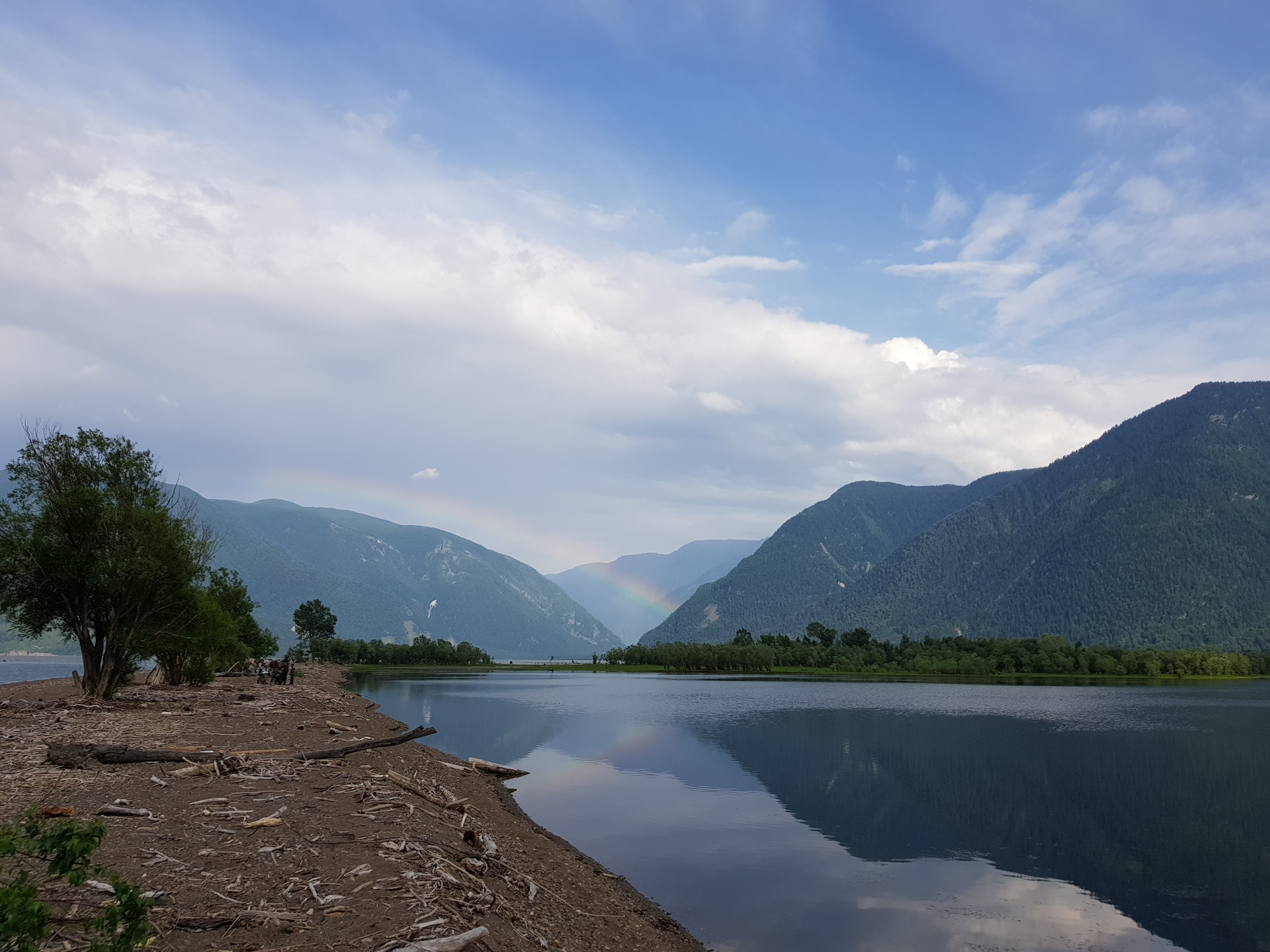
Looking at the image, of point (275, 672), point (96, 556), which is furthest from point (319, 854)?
point (275, 672)

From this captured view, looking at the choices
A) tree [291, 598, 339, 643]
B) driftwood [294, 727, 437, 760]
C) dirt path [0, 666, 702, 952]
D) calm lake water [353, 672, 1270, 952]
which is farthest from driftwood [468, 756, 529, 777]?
tree [291, 598, 339, 643]

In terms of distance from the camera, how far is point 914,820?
1216 inches

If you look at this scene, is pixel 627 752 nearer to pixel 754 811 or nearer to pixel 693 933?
pixel 754 811

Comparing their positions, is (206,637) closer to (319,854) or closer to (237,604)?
(237,604)

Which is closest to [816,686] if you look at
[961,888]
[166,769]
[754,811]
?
[754,811]

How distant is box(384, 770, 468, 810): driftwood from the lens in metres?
21.7

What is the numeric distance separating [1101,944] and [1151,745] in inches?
1683

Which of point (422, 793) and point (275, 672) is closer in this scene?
point (422, 793)

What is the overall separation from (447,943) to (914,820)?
1018 inches

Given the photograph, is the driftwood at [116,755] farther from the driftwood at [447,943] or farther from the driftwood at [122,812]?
the driftwood at [447,943]

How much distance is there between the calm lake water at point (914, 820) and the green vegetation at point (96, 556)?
17725mm

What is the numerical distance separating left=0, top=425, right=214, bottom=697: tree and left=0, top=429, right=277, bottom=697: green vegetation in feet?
0.15

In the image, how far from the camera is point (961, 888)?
22078 mm

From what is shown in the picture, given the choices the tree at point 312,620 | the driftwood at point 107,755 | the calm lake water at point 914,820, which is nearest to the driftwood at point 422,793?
the driftwood at point 107,755
